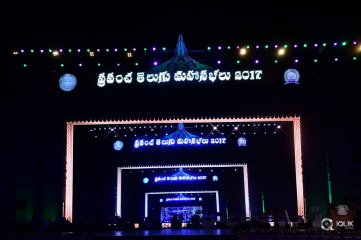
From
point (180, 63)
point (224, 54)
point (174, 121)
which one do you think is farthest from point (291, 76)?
point (174, 121)

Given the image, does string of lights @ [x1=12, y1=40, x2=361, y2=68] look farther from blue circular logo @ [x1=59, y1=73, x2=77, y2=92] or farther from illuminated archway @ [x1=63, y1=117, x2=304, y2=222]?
illuminated archway @ [x1=63, y1=117, x2=304, y2=222]

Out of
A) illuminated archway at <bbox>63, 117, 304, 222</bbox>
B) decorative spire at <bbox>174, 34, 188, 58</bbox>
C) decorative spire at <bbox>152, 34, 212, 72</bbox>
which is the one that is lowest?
illuminated archway at <bbox>63, 117, 304, 222</bbox>

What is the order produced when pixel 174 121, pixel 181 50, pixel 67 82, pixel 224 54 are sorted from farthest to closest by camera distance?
pixel 174 121 → pixel 224 54 → pixel 67 82 → pixel 181 50

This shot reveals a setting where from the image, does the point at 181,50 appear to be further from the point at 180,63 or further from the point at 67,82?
the point at 67,82

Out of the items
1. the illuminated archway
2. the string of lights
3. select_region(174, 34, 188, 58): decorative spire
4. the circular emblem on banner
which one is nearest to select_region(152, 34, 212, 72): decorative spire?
select_region(174, 34, 188, 58): decorative spire

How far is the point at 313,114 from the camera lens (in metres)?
13.6

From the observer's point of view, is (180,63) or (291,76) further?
(180,63)

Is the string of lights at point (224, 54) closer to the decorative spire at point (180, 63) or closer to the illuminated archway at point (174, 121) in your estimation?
the decorative spire at point (180, 63)

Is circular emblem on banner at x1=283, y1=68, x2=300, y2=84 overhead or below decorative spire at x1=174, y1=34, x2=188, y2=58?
below

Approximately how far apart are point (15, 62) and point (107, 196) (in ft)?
24.9

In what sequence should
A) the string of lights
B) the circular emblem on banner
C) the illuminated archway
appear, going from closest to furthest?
the string of lights
the circular emblem on banner
the illuminated archway

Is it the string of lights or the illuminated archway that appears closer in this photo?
the string of lights

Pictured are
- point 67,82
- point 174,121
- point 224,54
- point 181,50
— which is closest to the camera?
point 181,50

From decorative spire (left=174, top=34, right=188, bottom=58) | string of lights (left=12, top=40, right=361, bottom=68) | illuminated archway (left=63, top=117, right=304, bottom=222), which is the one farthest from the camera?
illuminated archway (left=63, top=117, right=304, bottom=222)
